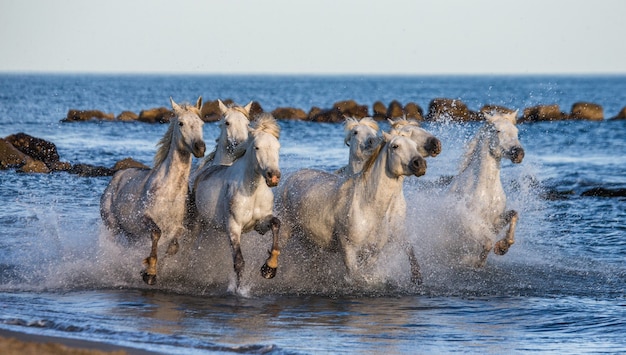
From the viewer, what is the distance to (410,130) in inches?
414

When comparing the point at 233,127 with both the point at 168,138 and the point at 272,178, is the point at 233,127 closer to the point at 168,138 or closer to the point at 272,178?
the point at 168,138

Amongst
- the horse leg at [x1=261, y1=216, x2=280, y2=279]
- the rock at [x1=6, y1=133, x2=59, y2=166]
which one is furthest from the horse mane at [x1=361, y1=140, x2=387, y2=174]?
the rock at [x1=6, y1=133, x2=59, y2=166]

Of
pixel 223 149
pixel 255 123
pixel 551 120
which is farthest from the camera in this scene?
pixel 551 120

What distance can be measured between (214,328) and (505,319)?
9.06 ft

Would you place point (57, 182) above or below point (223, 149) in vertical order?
below

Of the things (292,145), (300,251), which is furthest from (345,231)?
(292,145)

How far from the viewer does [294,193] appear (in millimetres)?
11438

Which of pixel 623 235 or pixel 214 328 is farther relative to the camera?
pixel 623 235

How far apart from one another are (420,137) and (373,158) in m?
0.53

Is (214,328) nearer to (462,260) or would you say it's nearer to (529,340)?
(529,340)

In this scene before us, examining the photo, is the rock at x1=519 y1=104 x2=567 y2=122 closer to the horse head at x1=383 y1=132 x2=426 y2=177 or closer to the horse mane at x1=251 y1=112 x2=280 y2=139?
the horse head at x1=383 y1=132 x2=426 y2=177

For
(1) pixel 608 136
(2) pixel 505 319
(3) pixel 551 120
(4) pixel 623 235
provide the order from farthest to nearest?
(3) pixel 551 120 < (1) pixel 608 136 < (4) pixel 623 235 < (2) pixel 505 319

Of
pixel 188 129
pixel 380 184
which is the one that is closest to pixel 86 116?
pixel 188 129

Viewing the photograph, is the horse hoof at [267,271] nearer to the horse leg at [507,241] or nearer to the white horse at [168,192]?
the white horse at [168,192]
